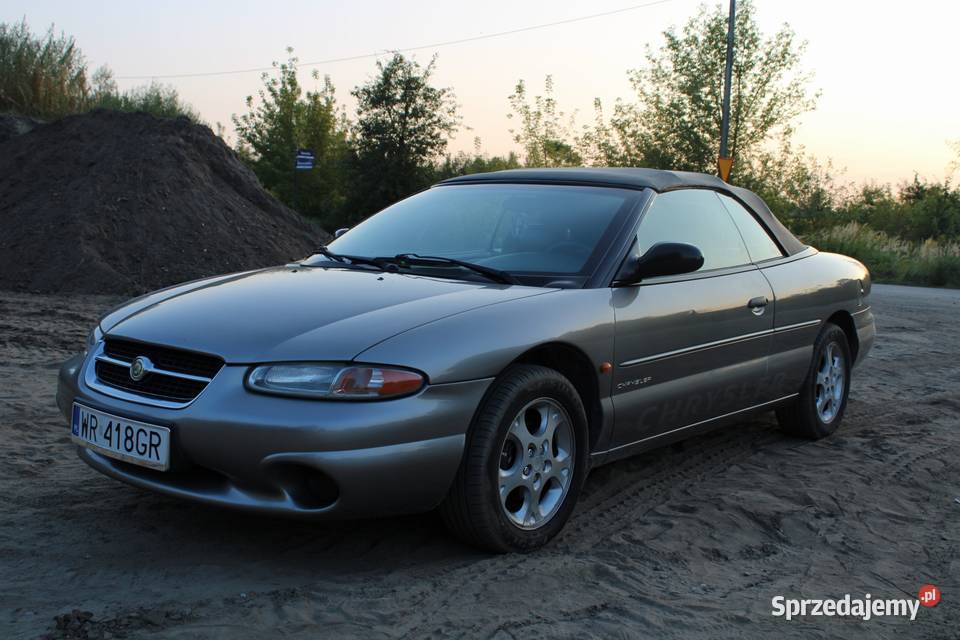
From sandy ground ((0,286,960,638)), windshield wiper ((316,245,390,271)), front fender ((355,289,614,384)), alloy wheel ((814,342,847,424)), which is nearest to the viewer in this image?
sandy ground ((0,286,960,638))

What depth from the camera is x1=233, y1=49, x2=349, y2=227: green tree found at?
34.3 metres

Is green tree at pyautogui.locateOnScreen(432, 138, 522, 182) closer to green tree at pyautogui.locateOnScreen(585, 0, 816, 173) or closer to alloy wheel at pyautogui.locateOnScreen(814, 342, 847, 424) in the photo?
green tree at pyautogui.locateOnScreen(585, 0, 816, 173)

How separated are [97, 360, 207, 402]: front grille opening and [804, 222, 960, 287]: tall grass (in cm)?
2146

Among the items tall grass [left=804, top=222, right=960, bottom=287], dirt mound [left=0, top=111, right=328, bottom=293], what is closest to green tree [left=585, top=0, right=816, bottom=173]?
tall grass [left=804, top=222, right=960, bottom=287]

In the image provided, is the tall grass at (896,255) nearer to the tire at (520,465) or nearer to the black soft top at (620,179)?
the black soft top at (620,179)

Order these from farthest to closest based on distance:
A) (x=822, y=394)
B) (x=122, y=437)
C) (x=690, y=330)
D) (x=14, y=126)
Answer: (x=14, y=126) → (x=822, y=394) → (x=690, y=330) → (x=122, y=437)

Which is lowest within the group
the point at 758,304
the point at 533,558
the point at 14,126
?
the point at 533,558

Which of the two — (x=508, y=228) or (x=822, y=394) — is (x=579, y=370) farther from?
(x=822, y=394)

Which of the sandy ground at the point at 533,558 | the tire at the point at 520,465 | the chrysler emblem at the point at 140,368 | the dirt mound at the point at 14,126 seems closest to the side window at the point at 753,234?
the sandy ground at the point at 533,558

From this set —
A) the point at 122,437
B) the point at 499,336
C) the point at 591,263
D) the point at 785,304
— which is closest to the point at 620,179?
the point at 591,263

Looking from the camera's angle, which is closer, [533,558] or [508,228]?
[533,558]

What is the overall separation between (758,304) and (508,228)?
1382 mm

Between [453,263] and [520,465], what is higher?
[453,263]

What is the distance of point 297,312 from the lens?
11.8 ft
